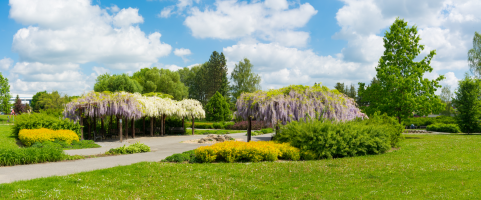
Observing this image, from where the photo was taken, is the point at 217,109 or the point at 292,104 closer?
the point at 292,104

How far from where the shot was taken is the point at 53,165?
34.7 feet

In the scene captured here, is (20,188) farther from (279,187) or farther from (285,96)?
(285,96)

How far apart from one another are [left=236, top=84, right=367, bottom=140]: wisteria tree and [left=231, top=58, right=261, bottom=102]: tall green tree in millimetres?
38736

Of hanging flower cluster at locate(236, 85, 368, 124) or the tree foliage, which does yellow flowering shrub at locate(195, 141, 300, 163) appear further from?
the tree foliage

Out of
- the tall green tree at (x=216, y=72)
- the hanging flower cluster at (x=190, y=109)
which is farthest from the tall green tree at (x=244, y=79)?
the hanging flower cluster at (x=190, y=109)

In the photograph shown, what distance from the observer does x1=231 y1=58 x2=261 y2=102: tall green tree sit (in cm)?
5628

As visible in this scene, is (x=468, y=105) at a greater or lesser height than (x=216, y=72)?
lesser

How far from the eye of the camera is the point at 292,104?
1647cm

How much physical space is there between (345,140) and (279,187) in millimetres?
6494

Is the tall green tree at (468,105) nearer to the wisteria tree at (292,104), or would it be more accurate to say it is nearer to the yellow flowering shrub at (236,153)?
the wisteria tree at (292,104)

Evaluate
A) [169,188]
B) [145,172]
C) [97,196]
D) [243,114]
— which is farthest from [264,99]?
[97,196]

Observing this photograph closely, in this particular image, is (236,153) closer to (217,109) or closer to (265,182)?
(265,182)

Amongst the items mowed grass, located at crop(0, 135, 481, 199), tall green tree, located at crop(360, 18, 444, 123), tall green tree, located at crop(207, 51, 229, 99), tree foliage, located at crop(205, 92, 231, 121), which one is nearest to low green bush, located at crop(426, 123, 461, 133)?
tall green tree, located at crop(360, 18, 444, 123)

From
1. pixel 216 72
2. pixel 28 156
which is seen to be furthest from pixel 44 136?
pixel 216 72
